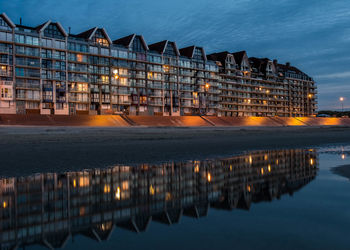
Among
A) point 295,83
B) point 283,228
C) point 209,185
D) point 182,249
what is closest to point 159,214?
point 182,249

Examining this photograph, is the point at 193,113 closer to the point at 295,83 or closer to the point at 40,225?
the point at 295,83

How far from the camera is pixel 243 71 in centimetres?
11131

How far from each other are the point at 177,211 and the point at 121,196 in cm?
157

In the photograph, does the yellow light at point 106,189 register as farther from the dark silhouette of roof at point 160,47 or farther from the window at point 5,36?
the dark silhouette of roof at point 160,47

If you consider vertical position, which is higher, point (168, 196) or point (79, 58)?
point (79, 58)

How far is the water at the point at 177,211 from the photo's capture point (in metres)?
3.82

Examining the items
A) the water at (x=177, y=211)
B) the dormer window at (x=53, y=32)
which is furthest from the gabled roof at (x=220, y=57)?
the water at (x=177, y=211)

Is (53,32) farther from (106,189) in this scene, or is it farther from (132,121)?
(106,189)

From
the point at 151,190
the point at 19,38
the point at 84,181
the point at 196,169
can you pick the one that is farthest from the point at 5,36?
the point at 151,190

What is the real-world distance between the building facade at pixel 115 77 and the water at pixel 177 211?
61.7 metres

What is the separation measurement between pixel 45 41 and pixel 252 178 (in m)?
68.2

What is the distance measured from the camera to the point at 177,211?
5.13 m

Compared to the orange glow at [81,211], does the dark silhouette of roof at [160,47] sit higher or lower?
higher

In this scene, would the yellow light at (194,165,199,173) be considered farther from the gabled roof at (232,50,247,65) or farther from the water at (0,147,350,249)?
the gabled roof at (232,50,247,65)
